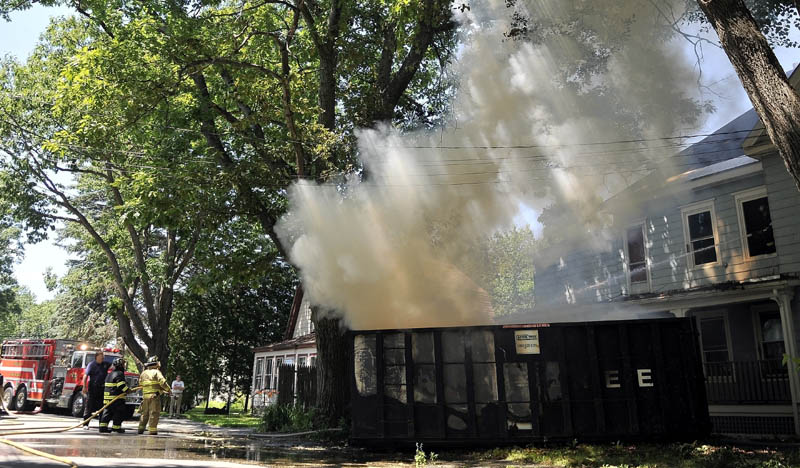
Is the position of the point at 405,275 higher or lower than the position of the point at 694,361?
higher

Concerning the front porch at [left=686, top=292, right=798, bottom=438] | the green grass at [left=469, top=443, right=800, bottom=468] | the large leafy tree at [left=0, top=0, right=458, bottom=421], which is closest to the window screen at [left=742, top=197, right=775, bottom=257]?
the front porch at [left=686, top=292, right=798, bottom=438]

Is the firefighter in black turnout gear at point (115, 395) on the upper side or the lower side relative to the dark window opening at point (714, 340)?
lower

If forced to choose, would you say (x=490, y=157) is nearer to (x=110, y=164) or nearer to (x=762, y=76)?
(x=762, y=76)

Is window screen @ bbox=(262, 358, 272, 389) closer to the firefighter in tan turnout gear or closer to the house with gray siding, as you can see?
the house with gray siding

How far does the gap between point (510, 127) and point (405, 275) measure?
5201 millimetres

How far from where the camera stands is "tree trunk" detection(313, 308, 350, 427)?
42.6 feet

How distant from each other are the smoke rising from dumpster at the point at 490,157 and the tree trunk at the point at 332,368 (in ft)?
1.93

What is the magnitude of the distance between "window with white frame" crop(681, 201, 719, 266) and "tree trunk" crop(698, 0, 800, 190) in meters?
9.75

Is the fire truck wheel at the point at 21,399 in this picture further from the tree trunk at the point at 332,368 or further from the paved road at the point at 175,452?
the tree trunk at the point at 332,368

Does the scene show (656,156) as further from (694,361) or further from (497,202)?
(694,361)

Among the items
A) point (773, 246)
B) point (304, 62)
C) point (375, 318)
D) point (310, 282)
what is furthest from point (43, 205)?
point (773, 246)

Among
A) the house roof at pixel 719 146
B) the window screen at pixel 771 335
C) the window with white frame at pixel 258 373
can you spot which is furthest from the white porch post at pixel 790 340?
the window with white frame at pixel 258 373

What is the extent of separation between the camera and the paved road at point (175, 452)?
8037mm

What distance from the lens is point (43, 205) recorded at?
2519 centimetres
